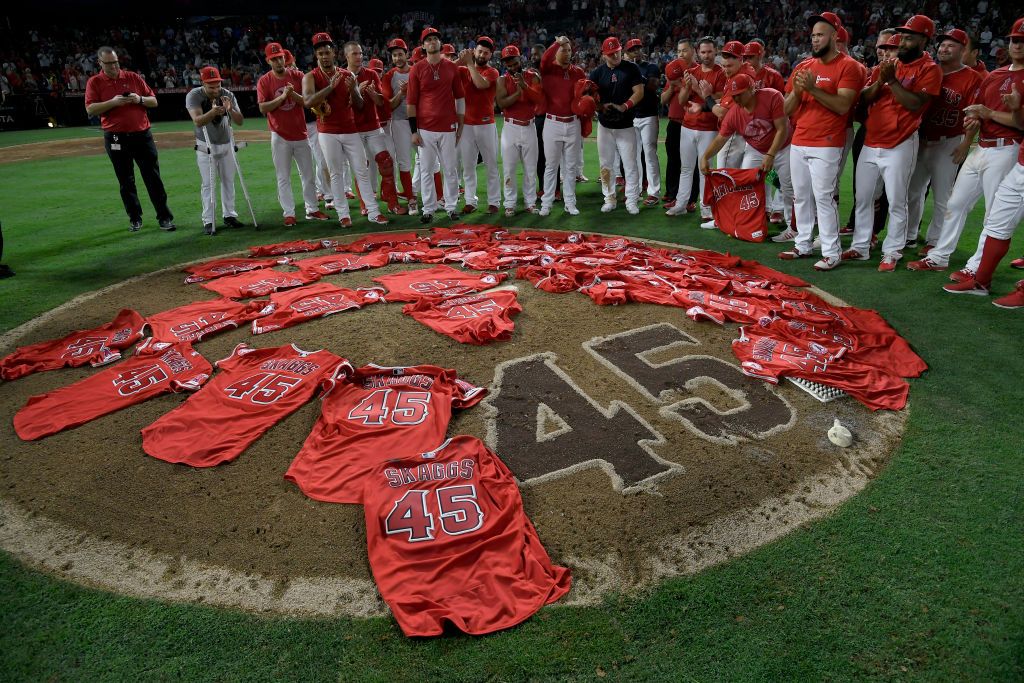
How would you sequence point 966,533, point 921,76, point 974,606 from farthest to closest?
point 921,76 → point 966,533 → point 974,606

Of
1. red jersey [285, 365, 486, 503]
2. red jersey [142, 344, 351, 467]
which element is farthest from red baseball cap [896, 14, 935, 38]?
red jersey [142, 344, 351, 467]

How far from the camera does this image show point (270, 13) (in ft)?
106

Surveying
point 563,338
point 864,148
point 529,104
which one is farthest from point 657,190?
point 563,338

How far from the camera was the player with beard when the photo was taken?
5902mm

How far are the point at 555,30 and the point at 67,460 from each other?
33466 mm

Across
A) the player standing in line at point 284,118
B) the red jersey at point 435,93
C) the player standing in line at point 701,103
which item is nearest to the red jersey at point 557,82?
the red jersey at point 435,93

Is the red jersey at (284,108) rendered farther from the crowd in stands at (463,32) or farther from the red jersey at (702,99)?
the crowd in stands at (463,32)

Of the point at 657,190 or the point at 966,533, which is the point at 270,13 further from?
the point at 966,533

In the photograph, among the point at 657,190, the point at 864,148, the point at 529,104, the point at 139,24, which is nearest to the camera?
the point at 864,148

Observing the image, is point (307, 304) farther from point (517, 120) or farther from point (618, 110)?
point (618, 110)

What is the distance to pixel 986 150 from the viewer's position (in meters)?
6.04

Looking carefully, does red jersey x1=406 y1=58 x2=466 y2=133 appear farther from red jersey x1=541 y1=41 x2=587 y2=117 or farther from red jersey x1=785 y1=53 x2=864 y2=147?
red jersey x1=785 y1=53 x2=864 y2=147

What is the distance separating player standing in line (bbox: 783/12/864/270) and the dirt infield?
9.21 ft

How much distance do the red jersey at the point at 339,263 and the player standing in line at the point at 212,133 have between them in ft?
7.84
